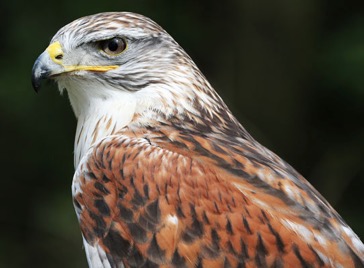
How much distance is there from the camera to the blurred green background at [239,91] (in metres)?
8.04

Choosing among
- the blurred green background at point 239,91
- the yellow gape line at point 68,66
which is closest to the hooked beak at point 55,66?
the yellow gape line at point 68,66

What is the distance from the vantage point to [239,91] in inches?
337

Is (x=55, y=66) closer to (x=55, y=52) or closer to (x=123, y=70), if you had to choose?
(x=55, y=52)

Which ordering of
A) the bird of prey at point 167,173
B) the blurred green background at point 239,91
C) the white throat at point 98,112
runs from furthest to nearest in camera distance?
the blurred green background at point 239,91 < the white throat at point 98,112 < the bird of prey at point 167,173

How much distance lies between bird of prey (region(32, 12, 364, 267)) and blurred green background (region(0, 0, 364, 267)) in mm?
3489

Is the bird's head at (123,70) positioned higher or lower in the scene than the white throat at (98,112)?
higher

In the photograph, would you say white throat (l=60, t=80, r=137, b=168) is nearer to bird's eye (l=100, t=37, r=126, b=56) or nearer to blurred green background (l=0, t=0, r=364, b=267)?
bird's eye (l=100, t=37, r=126, b=56)

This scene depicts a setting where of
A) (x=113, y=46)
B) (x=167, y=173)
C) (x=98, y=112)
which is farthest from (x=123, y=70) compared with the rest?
(x=167, y=173)

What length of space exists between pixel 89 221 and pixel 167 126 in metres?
0.65

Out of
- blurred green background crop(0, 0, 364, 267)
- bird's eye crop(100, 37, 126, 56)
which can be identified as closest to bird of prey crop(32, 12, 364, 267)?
bird's eye crop(100, 37, 126, 56)

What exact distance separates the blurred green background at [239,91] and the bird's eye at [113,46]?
348 centimetres

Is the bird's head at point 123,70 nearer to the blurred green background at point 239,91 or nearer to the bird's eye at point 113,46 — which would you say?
the bird's eye at point 113,46

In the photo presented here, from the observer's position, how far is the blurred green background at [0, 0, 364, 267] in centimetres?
804

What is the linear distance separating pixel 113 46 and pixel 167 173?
98 centimetres
